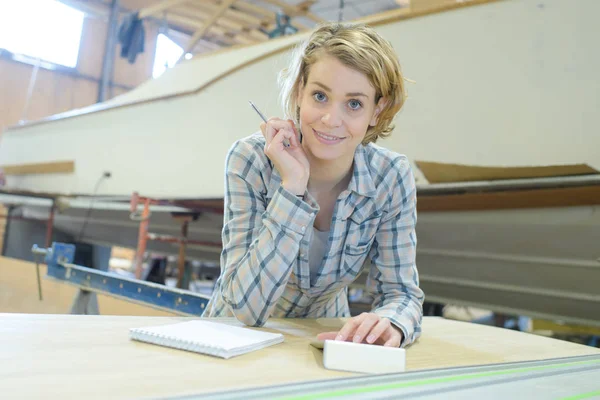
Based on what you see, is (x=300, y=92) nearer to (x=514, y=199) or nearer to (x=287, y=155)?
(x=287, y=155)

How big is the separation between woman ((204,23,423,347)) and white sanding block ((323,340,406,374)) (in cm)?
15

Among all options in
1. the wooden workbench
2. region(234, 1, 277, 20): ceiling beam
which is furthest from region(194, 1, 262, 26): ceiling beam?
the wooden workbench

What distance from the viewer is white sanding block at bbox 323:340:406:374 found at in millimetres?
543

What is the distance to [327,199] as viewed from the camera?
3.19 ft

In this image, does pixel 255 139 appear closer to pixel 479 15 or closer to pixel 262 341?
pixel 262 341

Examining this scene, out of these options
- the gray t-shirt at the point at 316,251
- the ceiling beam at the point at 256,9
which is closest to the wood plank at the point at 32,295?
the gray t-shirt at the point at 316,251

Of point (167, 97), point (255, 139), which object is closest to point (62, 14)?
point (167, 97)

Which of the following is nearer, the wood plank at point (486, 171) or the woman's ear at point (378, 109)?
the woman's ear at point (378, 109)

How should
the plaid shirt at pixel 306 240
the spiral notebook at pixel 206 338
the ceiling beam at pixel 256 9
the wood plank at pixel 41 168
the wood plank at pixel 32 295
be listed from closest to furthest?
the spiral notebook at pixel 206 338 → the plaid shirt at pixel 306 240 → the wood plank at pixel 32 295 → the wood plank at pixel 41 168 → the ceiling beam at pixel 256 9

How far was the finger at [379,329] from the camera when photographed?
0.70 meters

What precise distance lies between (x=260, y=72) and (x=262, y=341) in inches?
76.9

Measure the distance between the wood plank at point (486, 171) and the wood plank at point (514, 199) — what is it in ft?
0.17

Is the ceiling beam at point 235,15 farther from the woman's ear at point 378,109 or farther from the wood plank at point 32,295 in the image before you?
the woman's ear at point 378,109

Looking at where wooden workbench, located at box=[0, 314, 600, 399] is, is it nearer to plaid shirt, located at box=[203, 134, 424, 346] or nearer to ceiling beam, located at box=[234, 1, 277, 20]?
plaid shirt, located at box=[203, 134, 424, 346]
